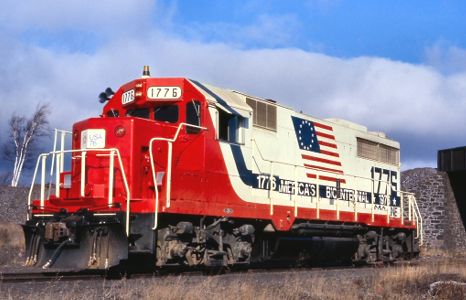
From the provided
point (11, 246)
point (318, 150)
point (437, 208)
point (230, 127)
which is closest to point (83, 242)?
point (230, 127)

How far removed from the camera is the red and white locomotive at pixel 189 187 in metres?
10.0

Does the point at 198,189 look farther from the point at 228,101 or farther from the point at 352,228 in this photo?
the point at 352,228

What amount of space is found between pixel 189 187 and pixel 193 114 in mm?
1422

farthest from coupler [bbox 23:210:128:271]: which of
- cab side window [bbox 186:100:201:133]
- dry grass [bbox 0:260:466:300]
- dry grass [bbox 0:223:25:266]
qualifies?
dry grass [bbox 0:223:25:266]

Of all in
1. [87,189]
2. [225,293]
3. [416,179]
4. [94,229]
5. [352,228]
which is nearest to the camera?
[225,293]

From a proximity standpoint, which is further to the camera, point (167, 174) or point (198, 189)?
point (198, 189)

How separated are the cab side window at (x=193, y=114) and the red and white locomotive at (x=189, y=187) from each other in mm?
19

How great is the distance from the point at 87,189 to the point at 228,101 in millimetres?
3249

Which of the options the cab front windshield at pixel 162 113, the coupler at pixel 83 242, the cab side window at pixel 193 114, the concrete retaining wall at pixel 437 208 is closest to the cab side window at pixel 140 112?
the cab front windshield at pixel 162 113

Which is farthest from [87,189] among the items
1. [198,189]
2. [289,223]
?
[289,223]

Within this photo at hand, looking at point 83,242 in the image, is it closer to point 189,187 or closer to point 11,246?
point 189,187

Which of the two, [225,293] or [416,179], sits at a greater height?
[416,179]

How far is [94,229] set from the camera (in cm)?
996

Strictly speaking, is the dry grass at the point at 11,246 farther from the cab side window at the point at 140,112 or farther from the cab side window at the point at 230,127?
the cab side window at the point at 230,127
